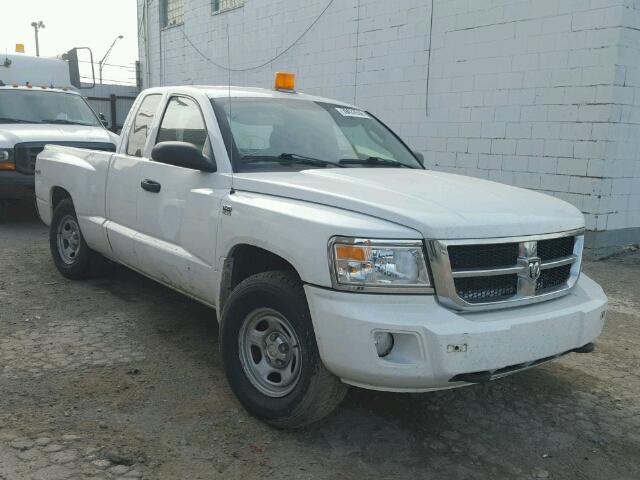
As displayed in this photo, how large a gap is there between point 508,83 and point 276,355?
21.0 feet

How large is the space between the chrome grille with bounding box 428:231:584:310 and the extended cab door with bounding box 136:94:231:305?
143cm

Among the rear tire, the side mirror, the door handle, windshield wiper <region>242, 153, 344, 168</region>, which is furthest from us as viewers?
the rear tire

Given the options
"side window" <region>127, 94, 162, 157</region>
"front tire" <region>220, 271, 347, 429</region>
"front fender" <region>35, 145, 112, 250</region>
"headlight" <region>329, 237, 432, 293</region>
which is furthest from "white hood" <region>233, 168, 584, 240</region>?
"front fender" <region>35, 145, 112, 250</region>

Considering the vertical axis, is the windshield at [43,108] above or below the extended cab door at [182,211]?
above

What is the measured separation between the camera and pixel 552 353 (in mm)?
2941

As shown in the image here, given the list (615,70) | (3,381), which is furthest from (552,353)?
(615,70)

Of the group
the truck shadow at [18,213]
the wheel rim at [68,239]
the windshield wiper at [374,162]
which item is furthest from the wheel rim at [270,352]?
the truck shadow at [18,213]

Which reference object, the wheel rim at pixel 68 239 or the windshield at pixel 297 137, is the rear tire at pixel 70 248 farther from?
the windshield at pixel 297 137

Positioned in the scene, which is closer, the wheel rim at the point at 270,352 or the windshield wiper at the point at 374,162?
the wheel rim at the point at 270,352

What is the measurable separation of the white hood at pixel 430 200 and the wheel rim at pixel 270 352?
2.15 feet

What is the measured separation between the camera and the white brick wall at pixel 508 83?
24.0ft

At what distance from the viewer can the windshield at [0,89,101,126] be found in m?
9.09

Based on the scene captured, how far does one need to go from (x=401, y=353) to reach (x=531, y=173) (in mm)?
6052

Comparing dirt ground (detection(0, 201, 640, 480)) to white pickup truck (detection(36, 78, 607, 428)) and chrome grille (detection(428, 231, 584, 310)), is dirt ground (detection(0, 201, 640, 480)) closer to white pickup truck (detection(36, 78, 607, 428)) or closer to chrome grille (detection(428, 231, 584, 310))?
white pickup truck (detection(36, 78, 607, 428))
